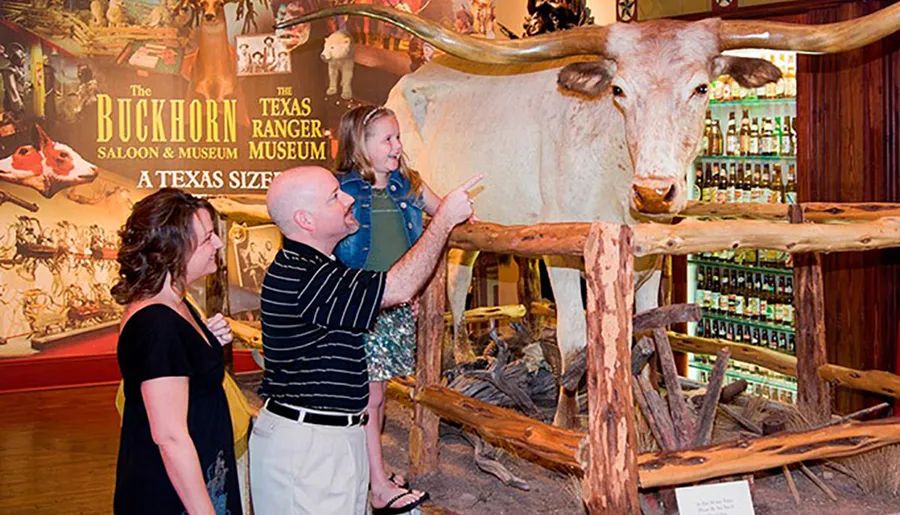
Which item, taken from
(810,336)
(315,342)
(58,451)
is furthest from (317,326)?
(58,451)

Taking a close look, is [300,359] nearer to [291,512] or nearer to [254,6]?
[291,512]

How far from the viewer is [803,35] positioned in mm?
3715

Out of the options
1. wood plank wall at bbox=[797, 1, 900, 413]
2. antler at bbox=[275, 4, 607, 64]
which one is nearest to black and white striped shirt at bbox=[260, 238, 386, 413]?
antler at bbox=[275, 4, 607, 64]

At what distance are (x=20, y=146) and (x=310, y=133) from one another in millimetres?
Result: 1971

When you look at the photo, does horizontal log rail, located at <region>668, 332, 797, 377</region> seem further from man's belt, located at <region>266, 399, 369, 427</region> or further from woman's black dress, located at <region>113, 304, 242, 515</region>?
woman's black dress, located at <region>113, 304, 242, 515</region>

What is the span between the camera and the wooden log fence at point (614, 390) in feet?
9.12

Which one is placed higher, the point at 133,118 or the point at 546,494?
the point at 133,118

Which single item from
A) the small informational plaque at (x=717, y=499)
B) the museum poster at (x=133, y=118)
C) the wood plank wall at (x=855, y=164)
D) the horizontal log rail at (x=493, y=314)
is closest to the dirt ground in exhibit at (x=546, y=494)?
the small informational plaque at (x=717, y=499)

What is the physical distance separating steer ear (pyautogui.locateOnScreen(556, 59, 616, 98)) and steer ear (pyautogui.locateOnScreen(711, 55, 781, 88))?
41 centimetres

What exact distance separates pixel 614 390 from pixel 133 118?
18.2 feet

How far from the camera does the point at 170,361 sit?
247 cm

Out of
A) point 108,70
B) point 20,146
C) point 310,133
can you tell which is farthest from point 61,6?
point 310,133

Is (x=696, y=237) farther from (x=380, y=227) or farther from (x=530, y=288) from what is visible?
(x=530, y=288)

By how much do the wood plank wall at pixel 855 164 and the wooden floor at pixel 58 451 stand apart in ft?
12.9
